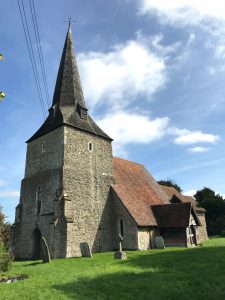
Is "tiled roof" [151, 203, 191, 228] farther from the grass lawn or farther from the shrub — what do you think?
the shrub

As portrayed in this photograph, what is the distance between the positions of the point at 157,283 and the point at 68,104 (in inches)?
743

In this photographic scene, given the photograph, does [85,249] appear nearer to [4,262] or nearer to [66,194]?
[66,194]

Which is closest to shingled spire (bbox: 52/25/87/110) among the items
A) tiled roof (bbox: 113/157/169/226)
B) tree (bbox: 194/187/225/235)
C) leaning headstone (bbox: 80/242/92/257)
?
tiled roof (bbox: 113/157/169/226)

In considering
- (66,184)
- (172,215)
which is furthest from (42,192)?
(172,215)

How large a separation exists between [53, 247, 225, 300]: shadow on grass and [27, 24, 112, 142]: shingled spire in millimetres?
14132

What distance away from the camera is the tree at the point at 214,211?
143 feet

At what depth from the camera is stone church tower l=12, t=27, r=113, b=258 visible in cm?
2086

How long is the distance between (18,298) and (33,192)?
16.2 m

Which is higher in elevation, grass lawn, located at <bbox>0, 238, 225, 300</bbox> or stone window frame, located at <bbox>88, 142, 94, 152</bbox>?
stone window frame, located at <bbox>88, 142, 94, 152</bbox>

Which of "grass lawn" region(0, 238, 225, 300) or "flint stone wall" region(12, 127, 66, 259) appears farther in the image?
"flint stone wall" region(12, 127, 66, 259)

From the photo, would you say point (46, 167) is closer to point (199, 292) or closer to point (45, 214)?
point (45, 214)

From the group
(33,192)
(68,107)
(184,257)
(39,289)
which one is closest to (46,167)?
(33,192)

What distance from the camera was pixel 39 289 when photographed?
9.27 meters

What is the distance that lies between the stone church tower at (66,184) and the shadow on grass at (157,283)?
8.28 m
